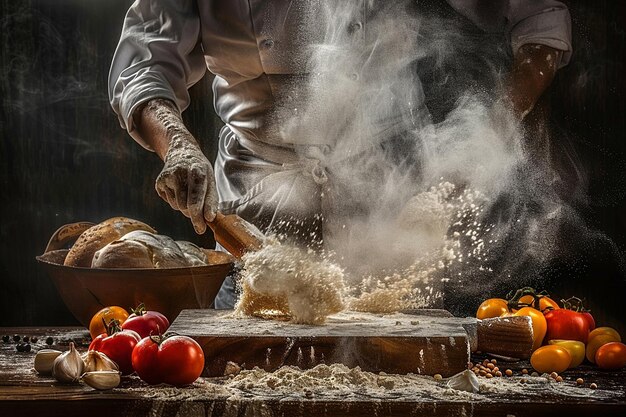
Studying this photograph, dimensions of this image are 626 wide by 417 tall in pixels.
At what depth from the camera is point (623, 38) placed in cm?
367

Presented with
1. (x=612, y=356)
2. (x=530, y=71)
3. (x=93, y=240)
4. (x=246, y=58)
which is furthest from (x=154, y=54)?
(x=612, y=356)

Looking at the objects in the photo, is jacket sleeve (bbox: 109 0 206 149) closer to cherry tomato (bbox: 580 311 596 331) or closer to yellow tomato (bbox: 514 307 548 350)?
yellow tomato (bbox: 514 307 548 350)

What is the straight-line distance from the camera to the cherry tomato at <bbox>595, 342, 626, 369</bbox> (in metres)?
1.94

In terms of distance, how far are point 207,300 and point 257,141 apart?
0.64 m

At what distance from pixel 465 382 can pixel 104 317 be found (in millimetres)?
1009

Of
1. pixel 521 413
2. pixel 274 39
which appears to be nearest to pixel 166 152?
pixel 274 39

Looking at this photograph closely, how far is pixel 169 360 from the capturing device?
1729 mm

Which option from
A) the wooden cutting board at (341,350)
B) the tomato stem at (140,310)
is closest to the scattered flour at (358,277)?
the wooden cutting board at (341,350)

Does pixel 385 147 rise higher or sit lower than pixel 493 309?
higher

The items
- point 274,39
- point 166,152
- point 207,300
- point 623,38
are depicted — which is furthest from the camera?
point 623,38

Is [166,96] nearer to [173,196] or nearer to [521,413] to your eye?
[173,196]

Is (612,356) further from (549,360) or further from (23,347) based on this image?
(23,347)

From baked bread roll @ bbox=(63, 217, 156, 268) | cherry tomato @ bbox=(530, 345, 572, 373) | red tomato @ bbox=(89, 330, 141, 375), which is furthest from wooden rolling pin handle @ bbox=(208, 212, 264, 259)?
cherry tomato @ bbox=(530, 345, 572, 373)

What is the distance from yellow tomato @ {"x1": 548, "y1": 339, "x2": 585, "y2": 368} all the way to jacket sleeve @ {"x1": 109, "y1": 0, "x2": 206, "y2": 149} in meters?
1.36
